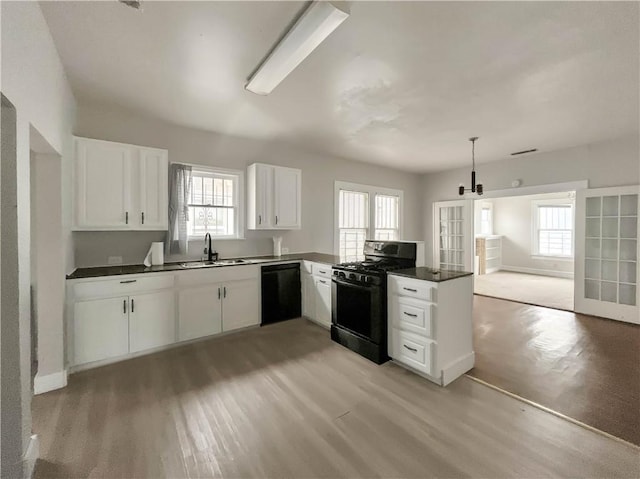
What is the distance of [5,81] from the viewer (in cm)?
131

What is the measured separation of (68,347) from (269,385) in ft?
6.34

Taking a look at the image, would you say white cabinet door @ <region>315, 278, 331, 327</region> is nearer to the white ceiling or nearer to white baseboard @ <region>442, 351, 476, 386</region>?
white baseboard @ <region>442, 351, 476, 386</region>

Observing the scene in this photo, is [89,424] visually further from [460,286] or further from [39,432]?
[460,286]

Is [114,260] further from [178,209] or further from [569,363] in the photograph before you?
[569,363]

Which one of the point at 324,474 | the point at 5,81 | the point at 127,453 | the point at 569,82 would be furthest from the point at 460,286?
the point at 5,81

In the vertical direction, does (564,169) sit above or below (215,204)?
above

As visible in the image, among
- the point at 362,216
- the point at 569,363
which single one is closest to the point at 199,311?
the point at 362,216

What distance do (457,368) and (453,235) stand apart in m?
4.26

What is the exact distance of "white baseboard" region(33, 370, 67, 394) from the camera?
2279mm

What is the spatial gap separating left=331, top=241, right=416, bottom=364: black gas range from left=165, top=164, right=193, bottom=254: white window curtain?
6.61 feet

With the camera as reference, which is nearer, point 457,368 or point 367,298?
point 457,368

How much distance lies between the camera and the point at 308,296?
402cm

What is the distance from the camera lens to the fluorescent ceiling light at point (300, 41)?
1659 mm

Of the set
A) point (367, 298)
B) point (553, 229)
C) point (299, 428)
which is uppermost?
point (553, 229)
